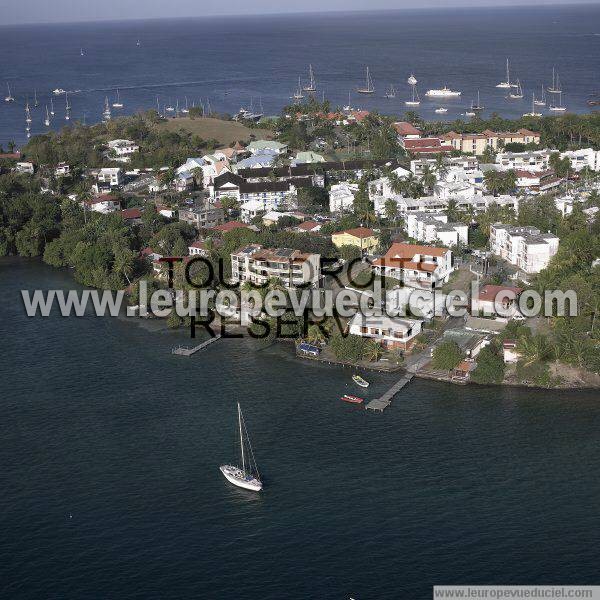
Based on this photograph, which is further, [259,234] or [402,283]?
[259,234]

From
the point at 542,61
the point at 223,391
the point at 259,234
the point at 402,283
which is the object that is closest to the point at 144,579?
the point at 223,391

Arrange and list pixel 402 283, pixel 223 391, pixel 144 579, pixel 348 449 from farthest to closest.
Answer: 1. pixel 402 283
2. pixel 223 391
3. pixel 348 449
4. pixel 144 579

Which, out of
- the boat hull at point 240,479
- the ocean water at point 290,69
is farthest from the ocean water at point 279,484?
the ocean water at point 290,69

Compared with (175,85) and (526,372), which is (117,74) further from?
(526,372)

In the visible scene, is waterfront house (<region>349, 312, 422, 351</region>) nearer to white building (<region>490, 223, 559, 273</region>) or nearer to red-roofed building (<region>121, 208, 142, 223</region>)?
white building (<region>490, 223, 559, 273</region>)

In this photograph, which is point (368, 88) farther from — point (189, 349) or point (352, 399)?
point (352, 399)

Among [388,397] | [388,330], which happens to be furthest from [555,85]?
[388,397]
